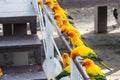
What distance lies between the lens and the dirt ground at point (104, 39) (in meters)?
8.47

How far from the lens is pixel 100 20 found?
1127 centimetres

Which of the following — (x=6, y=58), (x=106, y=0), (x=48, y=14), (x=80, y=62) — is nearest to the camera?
(x=80, y=62)

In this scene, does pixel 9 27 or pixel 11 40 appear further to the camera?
pixel 9 27

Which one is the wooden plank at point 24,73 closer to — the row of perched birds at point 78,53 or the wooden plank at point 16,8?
the row of perched birds at point 78,53

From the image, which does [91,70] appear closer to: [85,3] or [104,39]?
[85,3]

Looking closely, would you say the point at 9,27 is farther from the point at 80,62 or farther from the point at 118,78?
the point at 80,62

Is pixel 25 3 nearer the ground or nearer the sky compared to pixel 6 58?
nearer the sky

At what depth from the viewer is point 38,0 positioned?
4645 millimetres

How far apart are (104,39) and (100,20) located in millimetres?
863

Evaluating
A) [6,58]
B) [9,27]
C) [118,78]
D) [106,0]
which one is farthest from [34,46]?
[6,58]

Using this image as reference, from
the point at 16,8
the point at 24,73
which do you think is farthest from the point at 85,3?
the point at 24,73

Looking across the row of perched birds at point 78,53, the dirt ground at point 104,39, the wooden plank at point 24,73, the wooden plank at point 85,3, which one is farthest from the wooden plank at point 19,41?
the dirt ground at point 104,39

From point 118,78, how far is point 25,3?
3.09 metres

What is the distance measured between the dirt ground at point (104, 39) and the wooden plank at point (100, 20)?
7.2 inches
